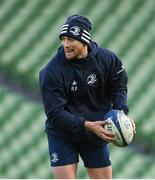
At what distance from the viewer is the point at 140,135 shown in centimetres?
904

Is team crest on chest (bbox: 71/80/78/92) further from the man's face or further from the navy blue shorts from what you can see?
the navy blue shorts

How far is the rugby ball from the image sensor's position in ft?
17.4

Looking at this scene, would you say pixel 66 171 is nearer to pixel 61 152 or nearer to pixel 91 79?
pixel 61 152

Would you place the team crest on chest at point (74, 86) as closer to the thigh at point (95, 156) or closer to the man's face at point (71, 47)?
the man's face at point (71, 47)

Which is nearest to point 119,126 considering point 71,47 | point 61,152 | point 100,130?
point 100,130

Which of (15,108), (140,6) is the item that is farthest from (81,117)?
(140,6)

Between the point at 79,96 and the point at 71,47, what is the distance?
1.14 feet

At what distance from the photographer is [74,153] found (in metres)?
5.57

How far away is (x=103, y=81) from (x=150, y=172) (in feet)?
11.0

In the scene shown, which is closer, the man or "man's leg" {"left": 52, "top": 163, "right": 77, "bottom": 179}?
the man

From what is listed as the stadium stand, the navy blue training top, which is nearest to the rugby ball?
the navy blue training top

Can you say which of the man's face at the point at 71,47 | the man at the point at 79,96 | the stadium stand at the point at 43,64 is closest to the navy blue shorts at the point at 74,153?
the man at the point at 79,96

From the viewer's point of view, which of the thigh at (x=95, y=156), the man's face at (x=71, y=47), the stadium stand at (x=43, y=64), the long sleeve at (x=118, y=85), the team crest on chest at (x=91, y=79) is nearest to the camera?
the man's face at (x=71, y=47)

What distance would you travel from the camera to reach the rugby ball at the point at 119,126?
209 inches
